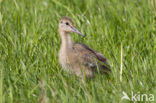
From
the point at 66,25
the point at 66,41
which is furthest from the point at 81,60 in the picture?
the point at 66,25

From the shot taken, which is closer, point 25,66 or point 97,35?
point 25,66

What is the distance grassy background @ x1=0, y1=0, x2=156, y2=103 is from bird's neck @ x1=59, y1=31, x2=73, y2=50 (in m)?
0.19

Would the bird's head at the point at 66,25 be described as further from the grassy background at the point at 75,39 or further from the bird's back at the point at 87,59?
the bird's back at the point at 87,59

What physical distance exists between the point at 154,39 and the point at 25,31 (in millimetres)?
1983

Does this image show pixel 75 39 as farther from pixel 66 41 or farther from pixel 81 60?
pixel 81 60

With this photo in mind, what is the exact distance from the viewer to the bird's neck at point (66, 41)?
522 cm

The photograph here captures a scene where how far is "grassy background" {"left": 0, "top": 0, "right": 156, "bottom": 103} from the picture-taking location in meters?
3.97

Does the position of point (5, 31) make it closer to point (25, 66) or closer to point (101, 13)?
point (25, 66)

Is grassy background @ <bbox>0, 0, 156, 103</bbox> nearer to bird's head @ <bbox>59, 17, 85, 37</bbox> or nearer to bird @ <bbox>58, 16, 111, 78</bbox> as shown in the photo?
bird @ <bbox>58, 16, 111, 78</bbox>

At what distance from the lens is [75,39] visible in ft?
19.8

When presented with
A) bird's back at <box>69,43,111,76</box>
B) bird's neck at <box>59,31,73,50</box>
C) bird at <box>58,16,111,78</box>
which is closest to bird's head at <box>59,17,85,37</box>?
bird's neck at <box>59,31,73,50</box>

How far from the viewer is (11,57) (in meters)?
4.80

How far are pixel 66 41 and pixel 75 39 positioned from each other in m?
0.77

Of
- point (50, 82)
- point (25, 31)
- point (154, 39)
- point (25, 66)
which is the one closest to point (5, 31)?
point (25, 31)
